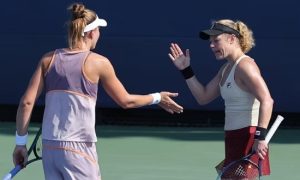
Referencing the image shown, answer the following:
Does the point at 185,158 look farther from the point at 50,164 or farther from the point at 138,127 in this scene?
the point at 50,164

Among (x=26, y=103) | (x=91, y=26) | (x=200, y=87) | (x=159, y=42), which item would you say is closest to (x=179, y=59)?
(x=200, y=87)

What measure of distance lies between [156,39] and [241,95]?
5.42 meters

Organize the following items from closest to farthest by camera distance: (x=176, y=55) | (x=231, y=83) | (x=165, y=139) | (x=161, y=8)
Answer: (x=231, y=83)
(x=176, y=55)
(x=165, y=139)
(x=161, y=8)

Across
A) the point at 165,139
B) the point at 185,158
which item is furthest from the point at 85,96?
the point at 165,139

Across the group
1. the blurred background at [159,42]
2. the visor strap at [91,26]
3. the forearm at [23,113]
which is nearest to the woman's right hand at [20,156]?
the forearm at [23,113]

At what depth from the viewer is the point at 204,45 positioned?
33.3 ft

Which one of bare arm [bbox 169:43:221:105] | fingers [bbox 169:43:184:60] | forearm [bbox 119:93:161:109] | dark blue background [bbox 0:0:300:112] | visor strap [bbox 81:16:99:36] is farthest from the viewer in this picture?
dark blue background [bbox 0:0:300:112]

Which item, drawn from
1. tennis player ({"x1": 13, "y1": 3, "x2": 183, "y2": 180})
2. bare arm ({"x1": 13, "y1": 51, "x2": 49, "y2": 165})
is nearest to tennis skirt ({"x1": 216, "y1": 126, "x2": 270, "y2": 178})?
tennis player ({"x1": 13, "y1": 3, "x2": 183, "y2": 180})

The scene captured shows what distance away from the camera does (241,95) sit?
489 centimetres

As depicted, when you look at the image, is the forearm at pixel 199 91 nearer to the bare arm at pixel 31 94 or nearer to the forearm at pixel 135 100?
the forearm at pixel 135 100

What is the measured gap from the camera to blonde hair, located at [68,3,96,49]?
4.49 meters

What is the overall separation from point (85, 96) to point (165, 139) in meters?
5.21

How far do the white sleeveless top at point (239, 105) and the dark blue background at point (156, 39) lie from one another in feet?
16.8

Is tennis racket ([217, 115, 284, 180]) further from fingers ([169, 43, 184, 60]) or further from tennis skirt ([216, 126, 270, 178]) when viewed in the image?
fingers ([169, 43, 184, 60])
